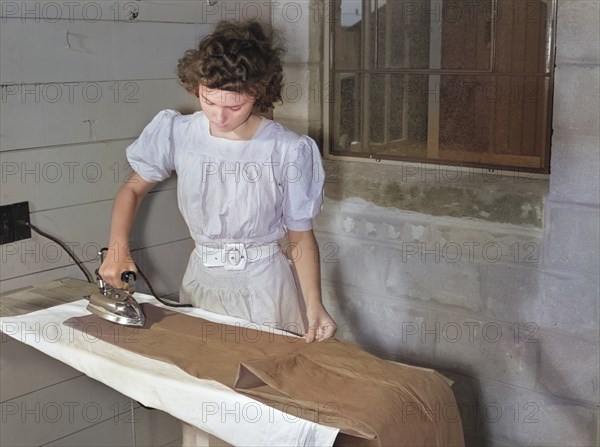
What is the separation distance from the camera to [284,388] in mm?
1562

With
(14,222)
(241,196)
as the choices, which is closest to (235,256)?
(241,196)

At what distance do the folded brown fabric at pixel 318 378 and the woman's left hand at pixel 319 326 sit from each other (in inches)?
1.5

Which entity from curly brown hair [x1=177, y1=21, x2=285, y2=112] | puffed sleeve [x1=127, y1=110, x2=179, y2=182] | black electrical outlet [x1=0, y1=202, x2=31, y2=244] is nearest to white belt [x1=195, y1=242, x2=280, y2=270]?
puffed sleeve [x1=127, y1=110, x2=179, y2=182]

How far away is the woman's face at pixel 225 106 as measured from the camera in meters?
1.94

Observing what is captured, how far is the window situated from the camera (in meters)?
2.47

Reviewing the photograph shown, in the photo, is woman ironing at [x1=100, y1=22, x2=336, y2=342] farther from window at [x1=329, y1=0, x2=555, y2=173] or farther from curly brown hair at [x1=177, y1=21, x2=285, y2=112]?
window at [x1=329, y1=0, x2=555, y2=173]

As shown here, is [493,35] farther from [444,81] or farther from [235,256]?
[235,256]

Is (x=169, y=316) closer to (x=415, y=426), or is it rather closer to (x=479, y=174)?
(x=415, y=426)

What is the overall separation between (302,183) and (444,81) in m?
0.80

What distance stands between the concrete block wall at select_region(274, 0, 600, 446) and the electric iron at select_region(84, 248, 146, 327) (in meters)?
1.00

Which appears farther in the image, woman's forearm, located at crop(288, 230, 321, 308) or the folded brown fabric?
woman's forearm, located at crop(288, 230, 321, 308)

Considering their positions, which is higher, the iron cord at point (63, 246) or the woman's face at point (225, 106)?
the woman's face at point (225, 106)

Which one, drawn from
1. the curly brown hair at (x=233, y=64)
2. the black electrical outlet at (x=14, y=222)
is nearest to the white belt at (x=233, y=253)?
the curly brown hair at (x=233, y=64)

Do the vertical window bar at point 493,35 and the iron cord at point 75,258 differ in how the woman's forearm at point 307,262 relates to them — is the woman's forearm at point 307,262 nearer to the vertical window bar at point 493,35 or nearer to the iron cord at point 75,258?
the iron cord at point 75,258
